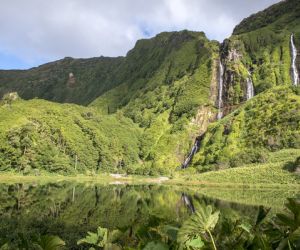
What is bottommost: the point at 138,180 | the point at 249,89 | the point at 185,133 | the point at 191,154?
the point at 138,180

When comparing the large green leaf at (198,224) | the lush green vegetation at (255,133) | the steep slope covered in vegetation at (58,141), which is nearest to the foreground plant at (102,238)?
the large green leaf at (198,224)

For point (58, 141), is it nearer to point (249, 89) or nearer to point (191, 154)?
point (191, 154)

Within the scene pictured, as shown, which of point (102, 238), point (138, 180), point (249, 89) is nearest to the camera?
point (102, 238)

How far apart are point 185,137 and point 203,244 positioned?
609 ft

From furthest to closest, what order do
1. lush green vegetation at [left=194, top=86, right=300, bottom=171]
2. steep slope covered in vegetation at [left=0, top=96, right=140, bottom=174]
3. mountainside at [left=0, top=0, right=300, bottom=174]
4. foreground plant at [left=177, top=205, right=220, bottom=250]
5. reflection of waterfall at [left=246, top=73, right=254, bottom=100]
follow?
reflection of waterfall at [left=246, top=73, right=254, bottom=100], steep slope covered in vegetation at [left=0, top=96, right=140, bottom=174], mountainside at [left=0, top=0, right=300, bottom=174], lush green vegetation at [left=194, top=86, right=300, bottom=171], foreground plant at [left=177, top=205, right=220, bottom=250]

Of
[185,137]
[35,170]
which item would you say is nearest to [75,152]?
[35,170]

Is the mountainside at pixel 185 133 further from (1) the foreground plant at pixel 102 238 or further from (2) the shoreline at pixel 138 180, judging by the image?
(1) the foreground plant at pixel 102 238

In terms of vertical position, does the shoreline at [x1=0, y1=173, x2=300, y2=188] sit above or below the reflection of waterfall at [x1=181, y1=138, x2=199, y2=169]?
below

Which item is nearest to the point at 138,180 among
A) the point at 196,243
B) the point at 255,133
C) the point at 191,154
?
the point at 191,154

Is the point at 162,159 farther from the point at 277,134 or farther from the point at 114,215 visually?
the point at 114,215

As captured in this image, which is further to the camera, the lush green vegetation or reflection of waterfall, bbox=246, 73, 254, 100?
reflection of waterfall, bbox=246, 73, 254, 100

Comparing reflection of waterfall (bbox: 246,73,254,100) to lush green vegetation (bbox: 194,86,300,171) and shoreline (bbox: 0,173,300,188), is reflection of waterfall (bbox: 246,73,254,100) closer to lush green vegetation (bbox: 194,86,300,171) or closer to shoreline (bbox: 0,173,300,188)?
lush green vegetation (bbox: 194,86,300,171)

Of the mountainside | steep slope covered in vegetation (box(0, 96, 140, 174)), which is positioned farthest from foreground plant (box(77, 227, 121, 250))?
steep slope covered in vegetation (box(0, 96, 140, 174))

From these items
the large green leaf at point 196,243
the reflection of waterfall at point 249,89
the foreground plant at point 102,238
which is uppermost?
the reflection of waterfall at point 249,89
